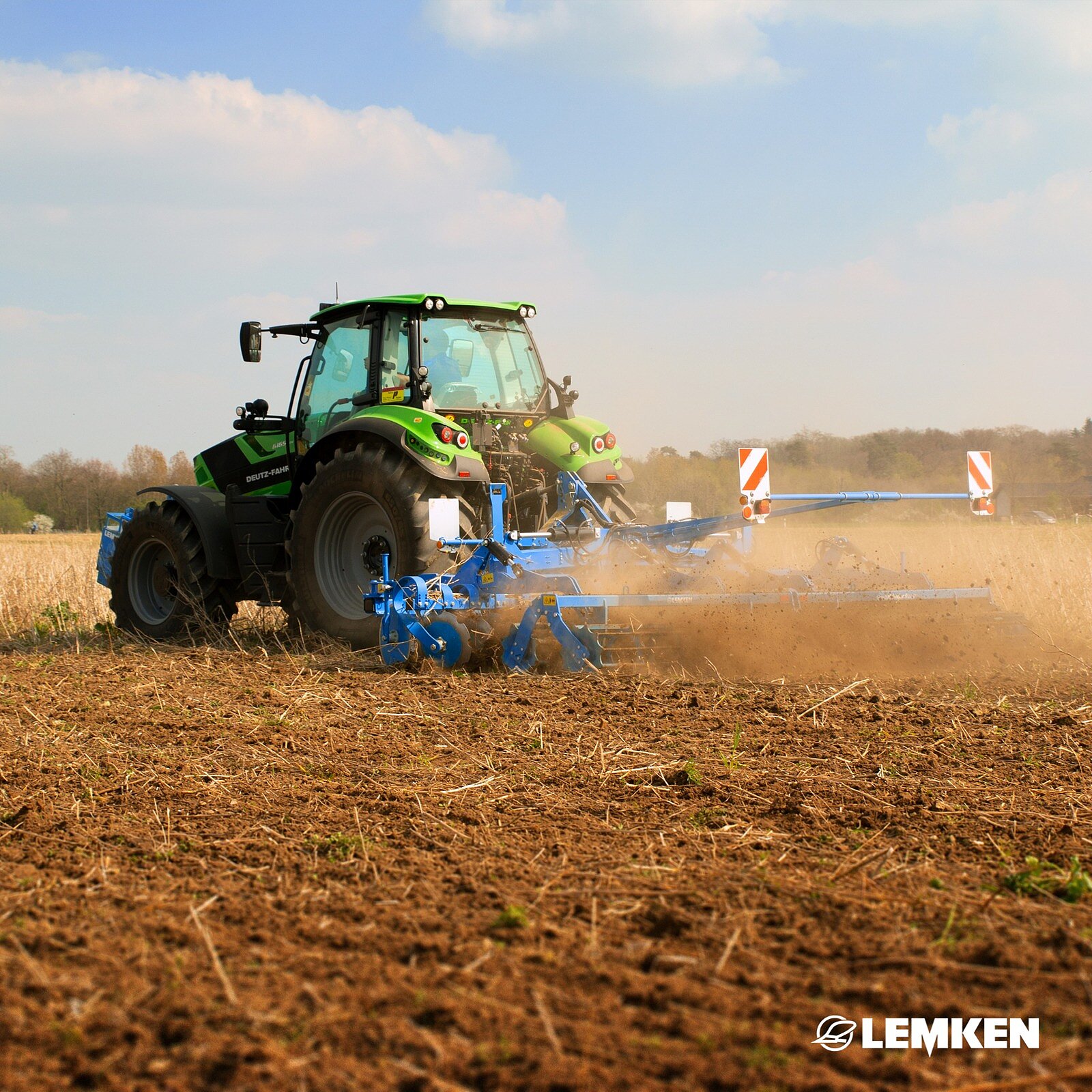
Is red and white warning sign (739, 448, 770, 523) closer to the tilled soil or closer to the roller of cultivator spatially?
the roller of cultivator

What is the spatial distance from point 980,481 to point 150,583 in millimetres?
6255

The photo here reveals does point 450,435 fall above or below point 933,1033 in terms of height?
above

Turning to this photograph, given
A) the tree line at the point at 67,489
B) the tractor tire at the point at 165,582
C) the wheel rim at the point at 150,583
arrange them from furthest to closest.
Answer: the tree line at the point at 67,489 → the wheel rim at the point at 150,583 → the tractor tire at the point at 165,582

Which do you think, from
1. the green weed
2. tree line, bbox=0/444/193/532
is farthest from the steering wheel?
tree line, bbox=0/444/193/532

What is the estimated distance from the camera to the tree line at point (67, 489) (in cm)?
3600

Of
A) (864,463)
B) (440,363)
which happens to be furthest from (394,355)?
(864,463)

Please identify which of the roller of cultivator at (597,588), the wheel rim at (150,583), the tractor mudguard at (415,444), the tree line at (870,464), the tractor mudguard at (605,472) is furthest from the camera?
the tree line at (870,464)

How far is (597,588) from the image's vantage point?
685cm

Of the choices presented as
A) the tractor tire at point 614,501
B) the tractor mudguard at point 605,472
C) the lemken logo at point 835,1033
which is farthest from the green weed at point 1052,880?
the tractor tire at point 614,501

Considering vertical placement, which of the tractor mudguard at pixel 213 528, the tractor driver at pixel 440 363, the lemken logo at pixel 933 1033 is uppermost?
the tractor driver at pixel 440 363

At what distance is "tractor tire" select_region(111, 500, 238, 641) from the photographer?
8.23 metres

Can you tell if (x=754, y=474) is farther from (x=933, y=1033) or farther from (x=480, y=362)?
(x=933, y=1033)

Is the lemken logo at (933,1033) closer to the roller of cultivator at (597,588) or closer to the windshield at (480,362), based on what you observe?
the roller of cultivator at (597,588)

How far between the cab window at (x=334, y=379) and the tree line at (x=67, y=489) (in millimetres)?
26661
